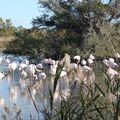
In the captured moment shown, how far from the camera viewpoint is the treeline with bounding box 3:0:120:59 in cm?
2848

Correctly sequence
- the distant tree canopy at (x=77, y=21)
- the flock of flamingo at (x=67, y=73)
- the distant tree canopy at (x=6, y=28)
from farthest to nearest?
the distant tree canopy at (x=6, y=28), the distant tree canopy at (x=77, y=21), the flock of flamingo at (x=67, y=73)

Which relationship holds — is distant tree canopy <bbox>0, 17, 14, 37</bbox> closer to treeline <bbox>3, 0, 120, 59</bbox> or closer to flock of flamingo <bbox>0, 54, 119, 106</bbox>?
treeline <bbox>3, 0, 120, 59</bbox>

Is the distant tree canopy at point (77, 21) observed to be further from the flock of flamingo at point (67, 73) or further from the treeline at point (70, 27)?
the flock of flamingo at point (67, 73)

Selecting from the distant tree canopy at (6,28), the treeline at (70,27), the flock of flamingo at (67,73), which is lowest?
the flock of flamingo at (67,73)

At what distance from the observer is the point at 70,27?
2995cm

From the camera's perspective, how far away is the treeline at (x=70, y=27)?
28.5m

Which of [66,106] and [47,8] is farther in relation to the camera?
[47,8]

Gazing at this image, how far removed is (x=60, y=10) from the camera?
97.9 feet

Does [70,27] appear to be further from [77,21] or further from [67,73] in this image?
[67,73]

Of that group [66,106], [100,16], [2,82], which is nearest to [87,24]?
[100,16]

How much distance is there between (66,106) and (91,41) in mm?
25142

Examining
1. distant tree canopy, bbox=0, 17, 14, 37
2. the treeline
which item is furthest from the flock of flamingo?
distant tree canopy, bbox=0, 17, 14, 37

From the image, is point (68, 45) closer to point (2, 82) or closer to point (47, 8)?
point (47, 8)

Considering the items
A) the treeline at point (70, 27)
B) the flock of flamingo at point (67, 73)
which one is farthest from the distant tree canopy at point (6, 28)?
the flock of flamingo at point (67, 73)
